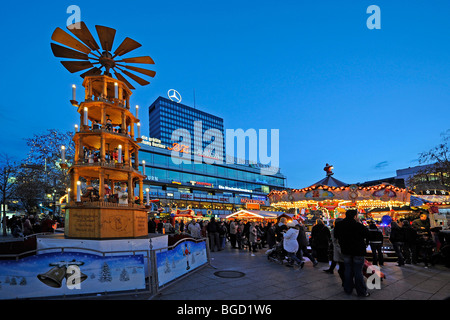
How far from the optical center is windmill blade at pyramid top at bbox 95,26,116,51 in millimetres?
7659

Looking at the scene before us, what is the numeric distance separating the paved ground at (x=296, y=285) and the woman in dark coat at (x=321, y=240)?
1.65 m

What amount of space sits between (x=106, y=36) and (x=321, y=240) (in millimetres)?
10830

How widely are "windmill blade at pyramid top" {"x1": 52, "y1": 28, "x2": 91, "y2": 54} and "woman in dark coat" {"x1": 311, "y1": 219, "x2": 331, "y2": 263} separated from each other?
1058cm

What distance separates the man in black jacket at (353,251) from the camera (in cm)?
588

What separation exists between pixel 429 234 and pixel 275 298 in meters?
9.11

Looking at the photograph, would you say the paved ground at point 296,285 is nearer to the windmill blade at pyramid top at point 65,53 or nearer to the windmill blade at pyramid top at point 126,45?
the windmill blade at pyramid top at point 126,45

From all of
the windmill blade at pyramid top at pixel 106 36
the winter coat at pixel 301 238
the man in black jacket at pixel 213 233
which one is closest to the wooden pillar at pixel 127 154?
the windmill blade at pyramid top at pixel 106 36

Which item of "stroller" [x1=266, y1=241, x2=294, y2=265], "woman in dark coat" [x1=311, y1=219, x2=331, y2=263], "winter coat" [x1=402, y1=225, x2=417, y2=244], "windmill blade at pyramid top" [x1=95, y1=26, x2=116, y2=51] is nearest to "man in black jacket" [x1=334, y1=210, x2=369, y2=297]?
"stroller" [x1=266, y1=241, x2=294, y2=265]

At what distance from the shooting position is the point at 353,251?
6.01 m

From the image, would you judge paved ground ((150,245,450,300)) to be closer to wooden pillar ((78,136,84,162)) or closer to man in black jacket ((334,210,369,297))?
man in black jacket ((334,210,369,297))

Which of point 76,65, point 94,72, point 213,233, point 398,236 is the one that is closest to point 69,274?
point 76,65

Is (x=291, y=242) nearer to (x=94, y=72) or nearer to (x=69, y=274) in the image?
(x=69, y=274)
